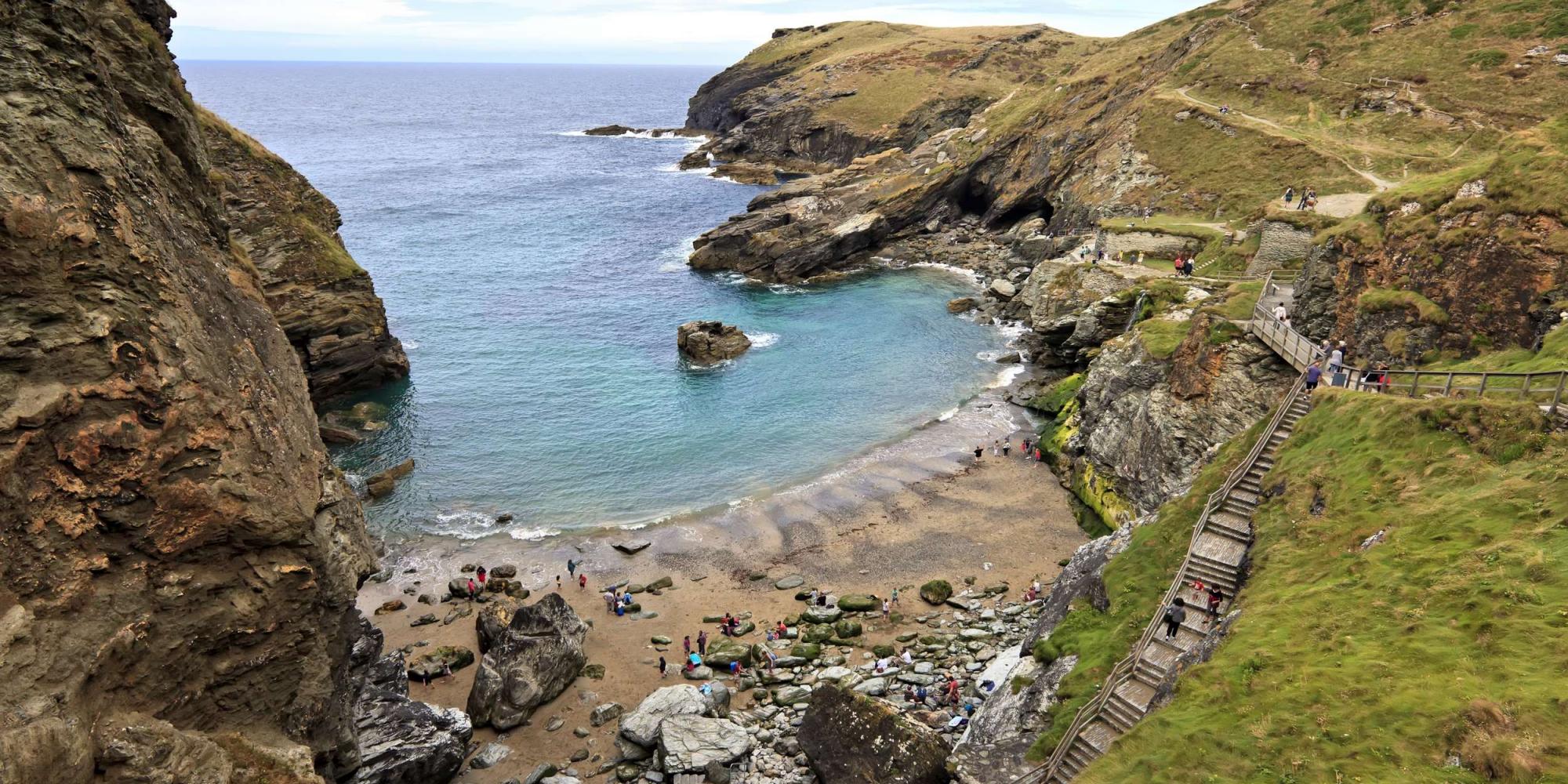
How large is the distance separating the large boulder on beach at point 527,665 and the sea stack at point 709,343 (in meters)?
38.3

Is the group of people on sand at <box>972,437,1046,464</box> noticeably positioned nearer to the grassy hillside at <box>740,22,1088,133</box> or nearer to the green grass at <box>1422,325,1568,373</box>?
the green grass at <box>1422,325,1568,373</box>

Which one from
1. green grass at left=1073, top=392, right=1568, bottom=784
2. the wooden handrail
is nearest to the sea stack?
the wooden handrail

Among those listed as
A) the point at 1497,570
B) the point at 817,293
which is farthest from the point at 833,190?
the point at 1497,570

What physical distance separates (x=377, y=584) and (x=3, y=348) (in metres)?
30.1

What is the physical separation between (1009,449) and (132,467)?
48.2 metres

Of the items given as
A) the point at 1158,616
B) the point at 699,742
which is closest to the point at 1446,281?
the point at 1158,616

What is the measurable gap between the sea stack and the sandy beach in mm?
24644

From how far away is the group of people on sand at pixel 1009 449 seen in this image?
5403cm

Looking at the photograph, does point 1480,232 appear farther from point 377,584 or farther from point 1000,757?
point 377,584

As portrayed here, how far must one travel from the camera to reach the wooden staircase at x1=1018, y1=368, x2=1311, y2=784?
74.2ft

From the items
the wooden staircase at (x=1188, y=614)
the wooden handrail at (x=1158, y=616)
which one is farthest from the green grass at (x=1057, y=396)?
the wooden staircase at (x=1188, y=614)

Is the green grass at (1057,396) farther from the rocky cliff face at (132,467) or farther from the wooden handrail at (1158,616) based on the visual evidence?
the rocky cliff face at (132,467)

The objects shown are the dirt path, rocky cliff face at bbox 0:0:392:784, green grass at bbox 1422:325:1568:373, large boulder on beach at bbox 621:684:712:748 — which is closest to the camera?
rocky cliff face at bbox 0:0:392:784

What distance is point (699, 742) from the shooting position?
28922 millimetres
